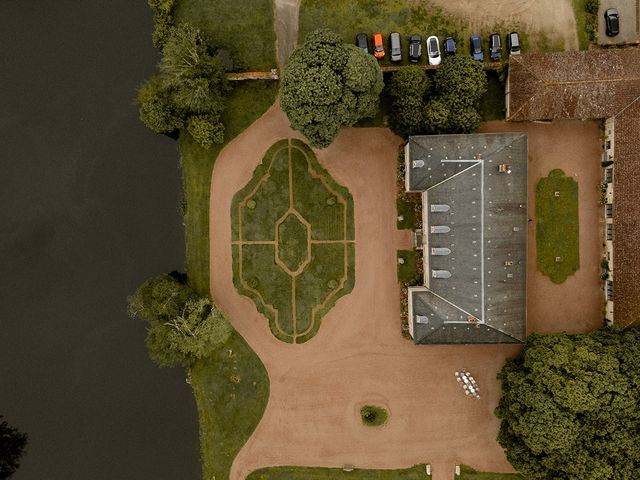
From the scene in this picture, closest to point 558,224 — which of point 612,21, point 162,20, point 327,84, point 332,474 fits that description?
point 612,21

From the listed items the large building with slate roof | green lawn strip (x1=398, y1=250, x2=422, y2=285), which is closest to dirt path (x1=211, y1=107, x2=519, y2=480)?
green lawn strip (x1=398, y1=250, x2=422, y2=285)

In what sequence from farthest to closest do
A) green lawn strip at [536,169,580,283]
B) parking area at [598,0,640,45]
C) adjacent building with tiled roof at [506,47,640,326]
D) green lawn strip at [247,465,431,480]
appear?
green lawn strip at [247,465,431,480]
green lawn strip at [536,169,580,283]
parking area at [598,0,640,45]
adjacent building with tiled roof at [506,47,640,326]

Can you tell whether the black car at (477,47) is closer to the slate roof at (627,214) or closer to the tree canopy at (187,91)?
the slate roof at (627,214)

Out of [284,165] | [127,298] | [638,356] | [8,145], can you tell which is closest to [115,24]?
[8,145]

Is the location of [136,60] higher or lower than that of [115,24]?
lower

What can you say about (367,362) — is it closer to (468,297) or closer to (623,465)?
(468,297)

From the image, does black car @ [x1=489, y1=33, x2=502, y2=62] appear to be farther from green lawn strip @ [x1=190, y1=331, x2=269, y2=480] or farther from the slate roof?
green lawn strip @ [x1=190, y1=331, x2=269, y2=480]

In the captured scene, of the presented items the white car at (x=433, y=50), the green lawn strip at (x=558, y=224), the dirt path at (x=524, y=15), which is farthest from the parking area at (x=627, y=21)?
the white car at (x=433, y=50)

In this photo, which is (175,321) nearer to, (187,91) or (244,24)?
(187,91)
